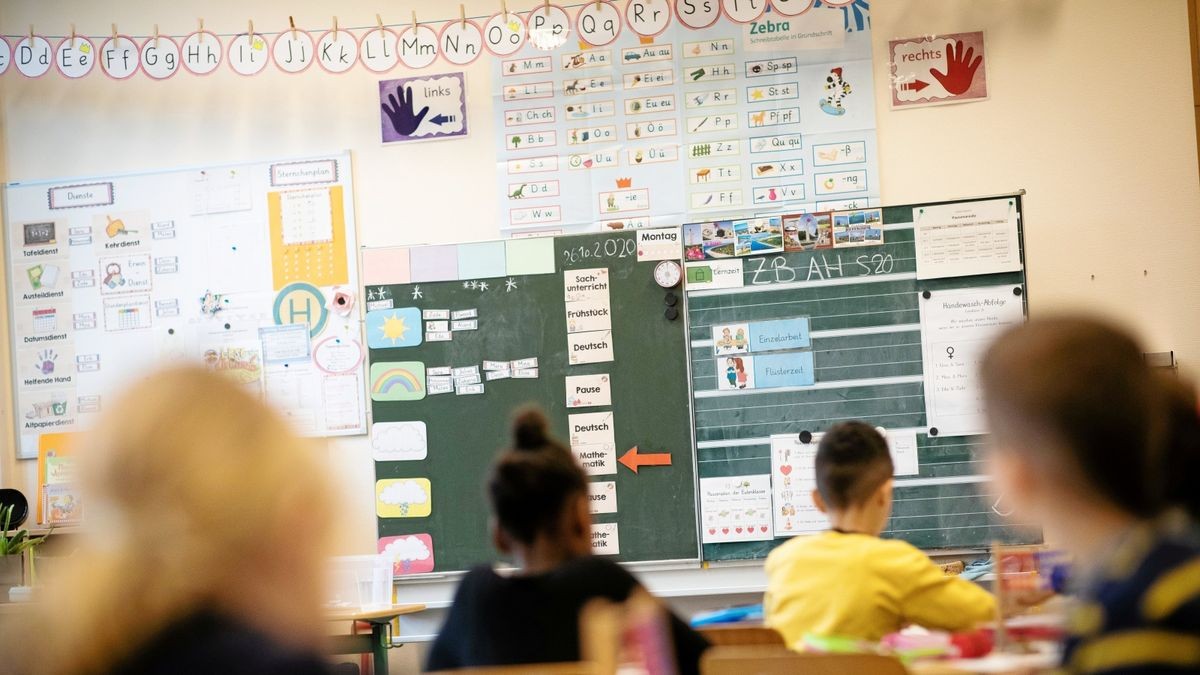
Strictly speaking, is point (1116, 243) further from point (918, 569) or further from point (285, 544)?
point (285, 544)

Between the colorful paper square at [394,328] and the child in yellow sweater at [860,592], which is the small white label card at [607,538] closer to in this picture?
the colorful paper square at [394,328]

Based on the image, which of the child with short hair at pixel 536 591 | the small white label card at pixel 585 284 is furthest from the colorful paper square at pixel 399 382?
the child with short hair at pixel 536 591

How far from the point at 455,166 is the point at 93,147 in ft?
5.59

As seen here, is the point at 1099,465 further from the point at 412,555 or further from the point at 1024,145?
the point at 412,555

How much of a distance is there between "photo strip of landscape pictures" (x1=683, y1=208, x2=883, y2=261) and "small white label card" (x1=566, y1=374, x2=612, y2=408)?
642 millimetres

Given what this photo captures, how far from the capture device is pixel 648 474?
464 cm

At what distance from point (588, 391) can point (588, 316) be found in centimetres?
32

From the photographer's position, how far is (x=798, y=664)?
1665 mm

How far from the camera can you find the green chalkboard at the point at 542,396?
4.63 m

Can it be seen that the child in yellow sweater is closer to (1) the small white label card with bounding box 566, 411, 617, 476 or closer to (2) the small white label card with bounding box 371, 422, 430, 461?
(1) the small white label card with bounding box 566, 411, 617, 476

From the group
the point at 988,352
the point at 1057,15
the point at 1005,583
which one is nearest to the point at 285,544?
the point at 988,352

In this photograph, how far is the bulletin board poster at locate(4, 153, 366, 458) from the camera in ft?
16.1

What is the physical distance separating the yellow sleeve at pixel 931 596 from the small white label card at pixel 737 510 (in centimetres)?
226

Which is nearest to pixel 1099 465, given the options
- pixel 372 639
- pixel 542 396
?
pixel 372 639
